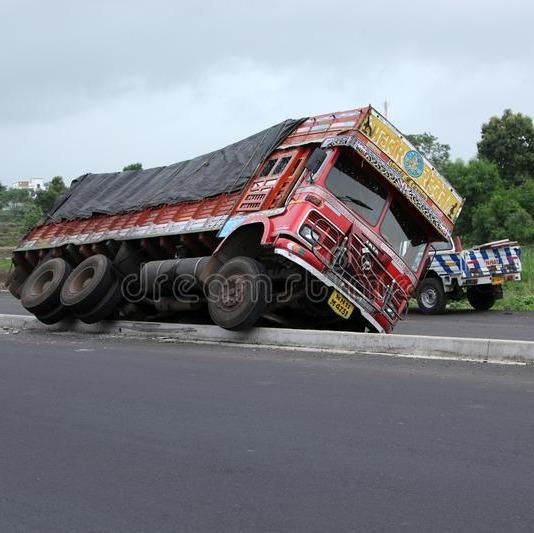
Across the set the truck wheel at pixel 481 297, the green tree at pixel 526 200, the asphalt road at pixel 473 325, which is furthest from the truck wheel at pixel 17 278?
the green tree at pixel 526 200

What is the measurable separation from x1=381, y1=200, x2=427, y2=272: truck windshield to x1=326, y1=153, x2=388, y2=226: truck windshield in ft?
0.70

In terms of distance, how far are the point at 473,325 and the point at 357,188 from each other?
6.14 metres

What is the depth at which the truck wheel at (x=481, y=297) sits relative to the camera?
1970cm

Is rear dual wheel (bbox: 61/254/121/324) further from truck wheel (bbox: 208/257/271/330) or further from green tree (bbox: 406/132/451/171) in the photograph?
green tree (bbox: 406/132/451/171)

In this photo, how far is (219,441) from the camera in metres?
5.30

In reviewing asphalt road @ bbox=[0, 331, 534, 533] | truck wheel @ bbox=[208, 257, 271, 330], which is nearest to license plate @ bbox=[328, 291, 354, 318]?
truck wheel @ bbox=[208, 257, 271, 330]

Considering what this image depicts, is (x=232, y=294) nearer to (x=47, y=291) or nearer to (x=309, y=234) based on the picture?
(x=309, y=234)

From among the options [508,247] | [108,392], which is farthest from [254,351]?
[508,247]

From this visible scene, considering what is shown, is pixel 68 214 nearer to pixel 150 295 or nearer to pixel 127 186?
pixel 127 186

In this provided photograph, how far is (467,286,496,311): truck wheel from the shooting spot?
64.6ft

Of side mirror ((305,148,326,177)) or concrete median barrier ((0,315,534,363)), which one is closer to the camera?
concrete median barrier ((0,315,534,363))

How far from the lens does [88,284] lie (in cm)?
1299

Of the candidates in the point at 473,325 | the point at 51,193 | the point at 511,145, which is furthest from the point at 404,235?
the point at 51,193

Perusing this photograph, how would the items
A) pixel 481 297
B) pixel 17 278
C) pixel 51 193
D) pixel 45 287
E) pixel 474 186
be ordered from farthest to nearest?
pixel 51 193, pixel 474 186, pixel 481 297, pixel 17 278, pixel 45 287
